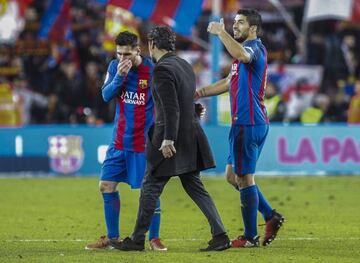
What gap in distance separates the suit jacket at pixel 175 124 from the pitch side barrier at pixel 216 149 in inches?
384

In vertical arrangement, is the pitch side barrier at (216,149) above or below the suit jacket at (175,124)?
below

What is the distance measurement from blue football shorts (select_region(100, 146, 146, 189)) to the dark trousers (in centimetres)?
46

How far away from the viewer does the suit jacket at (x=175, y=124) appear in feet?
35.2

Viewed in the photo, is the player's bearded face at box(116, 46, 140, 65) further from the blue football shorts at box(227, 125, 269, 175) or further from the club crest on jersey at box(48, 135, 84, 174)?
the club crest on jersey at box(48, 135, 84, 174)

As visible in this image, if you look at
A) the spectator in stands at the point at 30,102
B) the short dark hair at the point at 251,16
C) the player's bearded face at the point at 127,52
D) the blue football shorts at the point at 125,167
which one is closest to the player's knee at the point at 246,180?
the blue football shorts at the point at 125,167

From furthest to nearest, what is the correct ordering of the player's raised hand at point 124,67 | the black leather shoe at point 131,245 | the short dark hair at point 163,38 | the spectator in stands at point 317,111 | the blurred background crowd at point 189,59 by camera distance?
1. the blurred background crowd at point 189,59
2. the spectator in stands at point 317,111
3. the player's raised hand at point 124,67
4. the black leather shoe at point 131,245
5. the short dark hair at point 163,38

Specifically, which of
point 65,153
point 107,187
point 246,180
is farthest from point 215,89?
point 65,153

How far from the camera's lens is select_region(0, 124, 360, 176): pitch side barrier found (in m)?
20.9

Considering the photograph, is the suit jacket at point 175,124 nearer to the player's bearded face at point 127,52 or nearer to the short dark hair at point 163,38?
the short dark hair at point 163,38

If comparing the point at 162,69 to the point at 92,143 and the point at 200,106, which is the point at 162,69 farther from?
the point at 92,143

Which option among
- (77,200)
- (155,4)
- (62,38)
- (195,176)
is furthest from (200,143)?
(62,38)

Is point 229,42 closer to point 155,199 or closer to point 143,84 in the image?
point 143,84

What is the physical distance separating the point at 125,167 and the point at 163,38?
1438 mm

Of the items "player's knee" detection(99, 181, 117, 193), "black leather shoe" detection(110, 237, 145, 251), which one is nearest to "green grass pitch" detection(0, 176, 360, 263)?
"black leather shoe" detection(110, 237, 145, 251)
